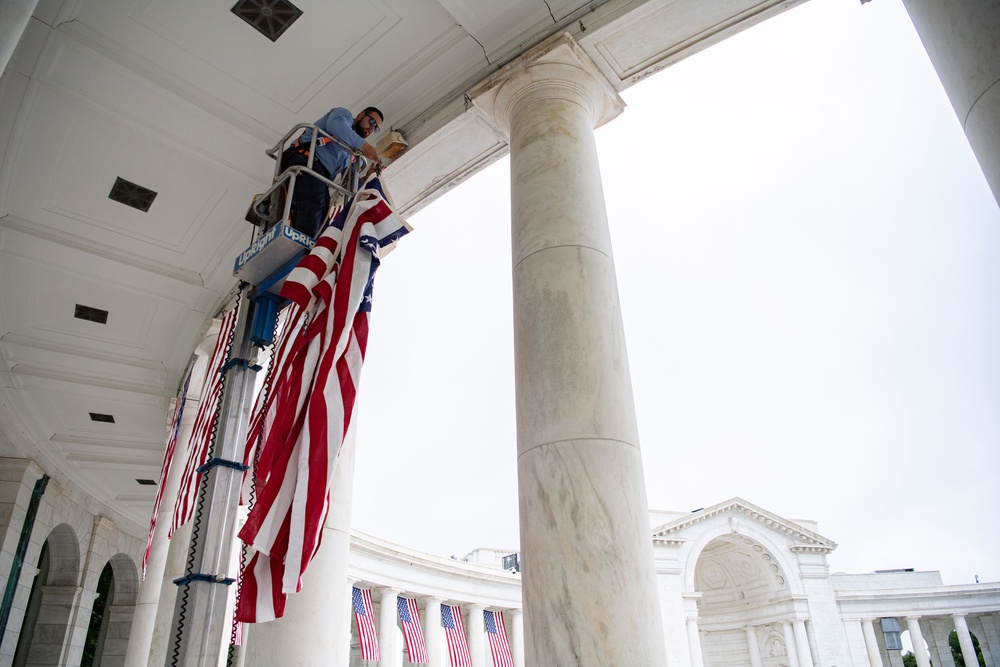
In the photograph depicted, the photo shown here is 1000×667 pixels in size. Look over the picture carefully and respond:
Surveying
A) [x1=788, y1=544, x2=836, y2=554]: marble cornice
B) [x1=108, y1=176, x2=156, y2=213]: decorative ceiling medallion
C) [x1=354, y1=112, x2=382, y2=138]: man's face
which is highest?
[x1=108, y1=176, x2=156, y2=213]: decorative ceiling medallion

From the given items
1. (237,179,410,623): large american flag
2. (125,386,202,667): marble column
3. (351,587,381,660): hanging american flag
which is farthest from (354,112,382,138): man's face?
(351,587,381,660): hanging american flag

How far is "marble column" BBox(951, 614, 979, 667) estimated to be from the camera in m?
71.4

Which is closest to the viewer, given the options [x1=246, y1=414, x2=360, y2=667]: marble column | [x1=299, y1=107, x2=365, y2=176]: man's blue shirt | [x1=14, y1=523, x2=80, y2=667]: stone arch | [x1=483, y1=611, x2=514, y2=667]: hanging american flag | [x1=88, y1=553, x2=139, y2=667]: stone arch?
[x1=299, y1=107, x2=365, y2=176]: man's blue shirt

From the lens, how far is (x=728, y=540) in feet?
253

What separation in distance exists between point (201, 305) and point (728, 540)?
70631 mm

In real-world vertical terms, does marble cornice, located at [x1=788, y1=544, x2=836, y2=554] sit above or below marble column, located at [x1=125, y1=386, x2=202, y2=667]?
above

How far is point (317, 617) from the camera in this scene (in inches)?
440

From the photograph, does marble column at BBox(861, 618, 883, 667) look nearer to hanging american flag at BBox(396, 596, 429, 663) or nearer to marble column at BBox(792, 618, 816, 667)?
marble column at BBox(792, 618, 816, 667)

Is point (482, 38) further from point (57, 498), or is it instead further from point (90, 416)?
point (57, 498)

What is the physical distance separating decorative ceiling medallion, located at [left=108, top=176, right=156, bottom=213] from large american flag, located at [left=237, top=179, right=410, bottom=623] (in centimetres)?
1308

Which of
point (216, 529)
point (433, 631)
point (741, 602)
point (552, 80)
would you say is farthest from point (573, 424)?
point (741, 602)

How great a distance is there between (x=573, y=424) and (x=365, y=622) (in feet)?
147

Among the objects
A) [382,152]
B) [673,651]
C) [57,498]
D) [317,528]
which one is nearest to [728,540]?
[673,651]

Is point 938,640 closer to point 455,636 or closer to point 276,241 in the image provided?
point 455,636
